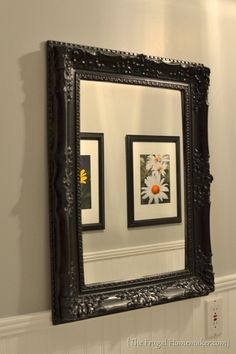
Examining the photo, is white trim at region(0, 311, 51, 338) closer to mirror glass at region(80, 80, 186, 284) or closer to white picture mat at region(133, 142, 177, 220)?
mirror glass at region(80, 80, 186, 284)

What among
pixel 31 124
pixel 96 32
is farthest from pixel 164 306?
pixel 96 32

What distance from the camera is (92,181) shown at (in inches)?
49.1

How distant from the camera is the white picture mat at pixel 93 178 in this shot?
4.06 feet

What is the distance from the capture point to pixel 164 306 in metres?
1.39

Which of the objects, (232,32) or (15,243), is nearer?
(15,243)

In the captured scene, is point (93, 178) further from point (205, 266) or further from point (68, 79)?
point (205, 266)

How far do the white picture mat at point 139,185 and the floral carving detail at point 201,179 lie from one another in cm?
7

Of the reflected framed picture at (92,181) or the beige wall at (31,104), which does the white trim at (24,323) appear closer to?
the beige wall at (31,104)

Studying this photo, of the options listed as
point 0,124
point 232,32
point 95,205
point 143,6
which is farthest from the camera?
point 232,32

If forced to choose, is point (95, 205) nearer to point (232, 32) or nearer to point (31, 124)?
point (31, 124)

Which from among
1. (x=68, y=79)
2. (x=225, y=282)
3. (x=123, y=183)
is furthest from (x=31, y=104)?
(x=225, y=282)

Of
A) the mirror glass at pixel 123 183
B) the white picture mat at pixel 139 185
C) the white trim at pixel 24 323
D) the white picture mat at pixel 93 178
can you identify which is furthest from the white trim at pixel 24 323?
the white picture mat at pixel 139 185

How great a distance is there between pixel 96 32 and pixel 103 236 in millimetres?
557

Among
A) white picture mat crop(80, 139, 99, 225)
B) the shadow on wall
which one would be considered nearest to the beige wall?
the shadow on wall
